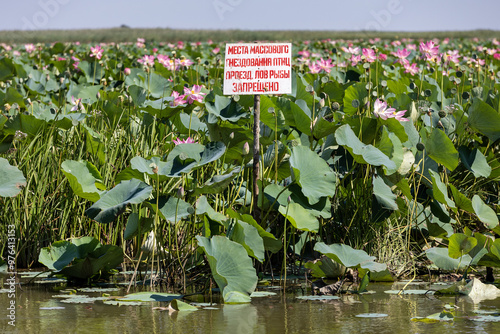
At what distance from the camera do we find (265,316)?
6.48 ft

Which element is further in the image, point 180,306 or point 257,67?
point 257,67

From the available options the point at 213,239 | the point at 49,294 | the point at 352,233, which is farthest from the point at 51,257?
the point at 352,233

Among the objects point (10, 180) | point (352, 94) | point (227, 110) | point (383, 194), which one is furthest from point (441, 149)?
point (10, 180)

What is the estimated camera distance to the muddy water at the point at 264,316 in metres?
1.82

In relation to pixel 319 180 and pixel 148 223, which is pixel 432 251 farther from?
pixel 148 223

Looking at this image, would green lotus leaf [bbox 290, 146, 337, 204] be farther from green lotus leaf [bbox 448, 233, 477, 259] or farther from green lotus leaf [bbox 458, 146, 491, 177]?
green lotus leaf [bbox 458, 146, 491, 177]

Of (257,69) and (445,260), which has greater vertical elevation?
(257,69)

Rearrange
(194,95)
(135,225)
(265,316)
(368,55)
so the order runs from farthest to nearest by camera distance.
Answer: (368,55)
(194,95)
(135,225)
(265,316)

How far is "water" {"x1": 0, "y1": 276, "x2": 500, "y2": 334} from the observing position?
5.97 ft

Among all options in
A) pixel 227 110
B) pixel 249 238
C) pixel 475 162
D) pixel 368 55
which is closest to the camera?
pixel 249 238

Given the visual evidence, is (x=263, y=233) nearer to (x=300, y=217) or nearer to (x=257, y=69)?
(x=300, y=217)

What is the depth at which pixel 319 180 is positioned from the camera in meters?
2.40

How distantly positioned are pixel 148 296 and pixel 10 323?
48 cm

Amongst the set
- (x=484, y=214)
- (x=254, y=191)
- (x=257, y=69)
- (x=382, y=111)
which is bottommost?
(x=484, y=214)
